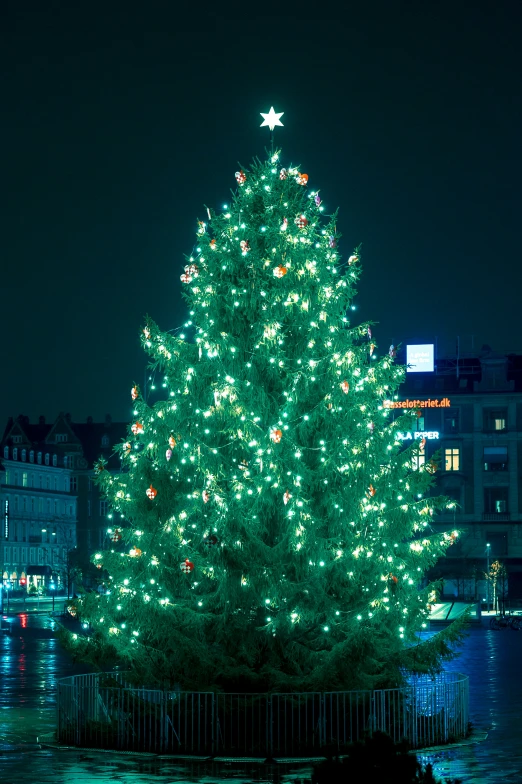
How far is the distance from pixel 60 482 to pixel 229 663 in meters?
129

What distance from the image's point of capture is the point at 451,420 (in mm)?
102125

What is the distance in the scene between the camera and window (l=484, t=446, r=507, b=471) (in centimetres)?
10131

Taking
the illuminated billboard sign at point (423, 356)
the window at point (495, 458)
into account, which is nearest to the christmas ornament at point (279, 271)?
the illuminated billboard sign at point (423, 356)

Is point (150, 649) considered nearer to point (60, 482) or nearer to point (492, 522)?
point (492, 522)

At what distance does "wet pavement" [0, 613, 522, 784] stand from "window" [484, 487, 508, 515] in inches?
2251

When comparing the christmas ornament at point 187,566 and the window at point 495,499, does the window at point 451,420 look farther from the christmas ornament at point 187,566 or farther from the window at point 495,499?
the christmas ornament at point 187,566

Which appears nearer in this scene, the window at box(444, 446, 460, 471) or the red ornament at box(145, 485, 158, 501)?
the red ornament at box(145, 485, 158, 501)

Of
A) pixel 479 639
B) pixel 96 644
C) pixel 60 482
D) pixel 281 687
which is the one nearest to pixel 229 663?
pixel 281 687

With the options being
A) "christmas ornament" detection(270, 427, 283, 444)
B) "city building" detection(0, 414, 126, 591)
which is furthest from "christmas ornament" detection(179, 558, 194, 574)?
"city building" detection(0, 414, 126, 591)

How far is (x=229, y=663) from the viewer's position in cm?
2245

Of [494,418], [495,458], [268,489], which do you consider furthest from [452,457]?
[268,489]

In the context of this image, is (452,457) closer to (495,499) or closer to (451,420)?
(451,420)

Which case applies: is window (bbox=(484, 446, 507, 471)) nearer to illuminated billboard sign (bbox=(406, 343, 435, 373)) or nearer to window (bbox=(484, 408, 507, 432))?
window (bbox=(484, 408, 507, 432))

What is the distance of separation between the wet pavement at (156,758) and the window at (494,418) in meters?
58.2
